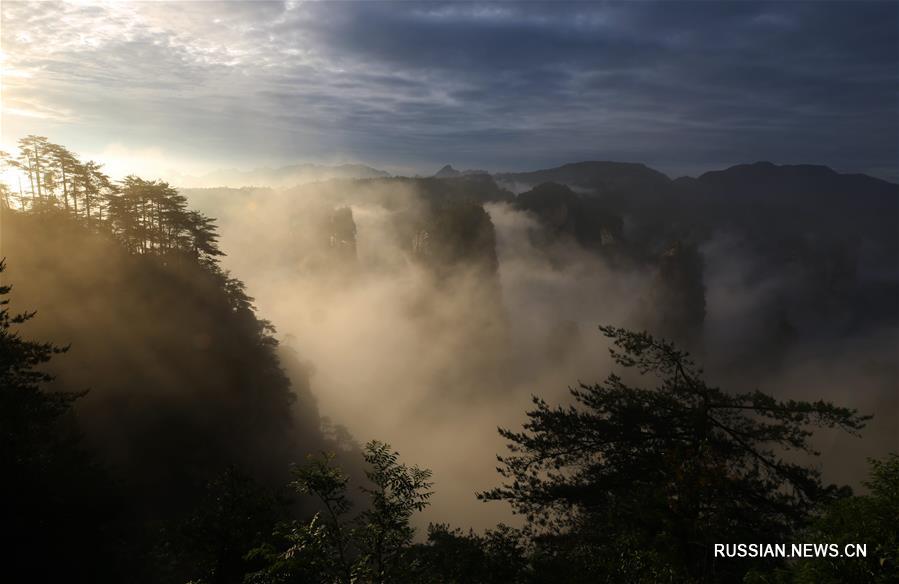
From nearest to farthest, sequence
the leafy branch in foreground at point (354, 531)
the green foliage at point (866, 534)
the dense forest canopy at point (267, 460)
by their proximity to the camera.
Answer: the green foliage at point (866, 534) → the leafy branch in foreground at point (354, 531) → the dense forest canopy at point (267, 460)

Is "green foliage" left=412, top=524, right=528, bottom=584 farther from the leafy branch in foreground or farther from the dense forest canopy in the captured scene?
the leafy branch in foreground

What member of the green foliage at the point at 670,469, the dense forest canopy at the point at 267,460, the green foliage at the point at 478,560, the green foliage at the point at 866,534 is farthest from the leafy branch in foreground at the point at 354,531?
the green foliage at the point at 866,534

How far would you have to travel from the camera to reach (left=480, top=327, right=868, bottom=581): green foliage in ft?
37.1

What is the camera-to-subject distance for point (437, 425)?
115m

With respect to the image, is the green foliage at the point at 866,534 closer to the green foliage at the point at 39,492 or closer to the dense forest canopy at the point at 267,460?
the dense forest canopy at the point at 267,460

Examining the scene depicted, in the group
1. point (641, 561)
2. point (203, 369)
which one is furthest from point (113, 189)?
point (641, 561)

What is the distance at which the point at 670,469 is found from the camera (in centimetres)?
1401

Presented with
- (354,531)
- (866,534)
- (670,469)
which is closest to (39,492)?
(354,531)

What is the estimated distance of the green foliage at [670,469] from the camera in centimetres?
1132

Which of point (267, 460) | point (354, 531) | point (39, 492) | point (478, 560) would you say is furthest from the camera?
point (267, 460)

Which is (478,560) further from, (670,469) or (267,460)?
(267,460)

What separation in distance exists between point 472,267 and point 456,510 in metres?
78.6

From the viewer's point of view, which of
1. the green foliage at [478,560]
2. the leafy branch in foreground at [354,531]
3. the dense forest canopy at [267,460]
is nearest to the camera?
the leafy branch in foreground at [354,531]

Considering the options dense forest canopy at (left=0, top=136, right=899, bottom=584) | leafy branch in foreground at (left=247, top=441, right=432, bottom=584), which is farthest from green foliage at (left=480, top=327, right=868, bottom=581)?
leafy branch in foreground at (left=247, top=441, right=432, bottom=584)
